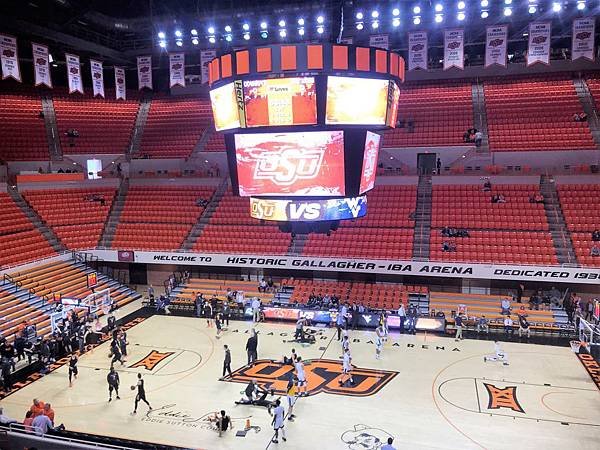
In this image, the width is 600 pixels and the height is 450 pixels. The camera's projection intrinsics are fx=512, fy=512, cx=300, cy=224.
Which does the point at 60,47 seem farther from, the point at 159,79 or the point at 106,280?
the point at 106,280

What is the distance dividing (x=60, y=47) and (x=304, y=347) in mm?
27232

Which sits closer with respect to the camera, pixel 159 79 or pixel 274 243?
pixel 274 243

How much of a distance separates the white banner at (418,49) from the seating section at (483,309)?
1319cm

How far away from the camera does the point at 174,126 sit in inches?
1612

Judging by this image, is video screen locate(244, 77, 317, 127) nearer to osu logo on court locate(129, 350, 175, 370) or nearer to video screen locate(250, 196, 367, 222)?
video screen locate(250, 196, 367, 222)

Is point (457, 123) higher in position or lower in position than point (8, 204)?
higher

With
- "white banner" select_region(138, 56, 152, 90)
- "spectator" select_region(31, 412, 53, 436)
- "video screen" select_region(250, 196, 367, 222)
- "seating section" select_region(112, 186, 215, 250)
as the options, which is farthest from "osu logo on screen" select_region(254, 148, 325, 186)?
"white banner" select_region(138, 56, 152, 90)

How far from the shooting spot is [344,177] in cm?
1400

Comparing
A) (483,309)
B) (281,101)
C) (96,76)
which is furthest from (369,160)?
(96,76)

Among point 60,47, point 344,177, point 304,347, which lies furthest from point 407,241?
point 60,47

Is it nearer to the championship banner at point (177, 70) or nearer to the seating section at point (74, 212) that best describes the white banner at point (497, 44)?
the championship banner at point (177, 70)

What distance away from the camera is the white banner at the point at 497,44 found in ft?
89.7

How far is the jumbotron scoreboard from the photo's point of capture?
12.9 meters

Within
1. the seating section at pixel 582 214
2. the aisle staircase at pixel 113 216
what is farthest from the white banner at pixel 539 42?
the aisle staircase at pixel 113 216
